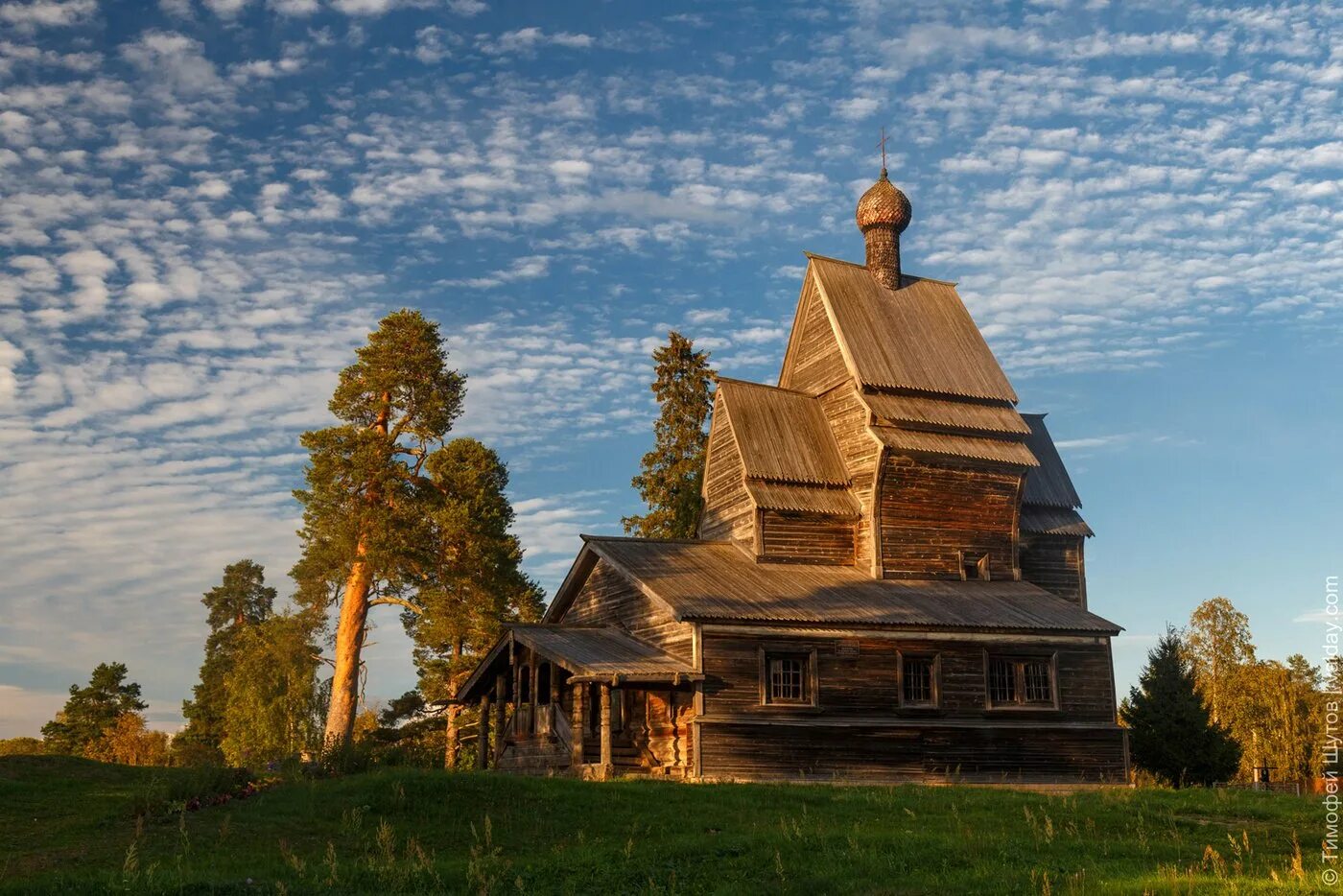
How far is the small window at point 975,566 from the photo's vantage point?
117 feet

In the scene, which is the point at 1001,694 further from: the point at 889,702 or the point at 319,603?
the point at 319,603

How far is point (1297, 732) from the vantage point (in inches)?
2375

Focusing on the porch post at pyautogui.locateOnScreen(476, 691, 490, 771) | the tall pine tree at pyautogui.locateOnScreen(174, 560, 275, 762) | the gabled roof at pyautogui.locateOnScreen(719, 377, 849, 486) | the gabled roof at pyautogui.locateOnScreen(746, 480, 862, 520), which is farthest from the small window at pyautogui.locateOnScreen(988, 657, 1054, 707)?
the tall pine tree at pyautogui.locateOnScreen(174, 560, 275, 762)

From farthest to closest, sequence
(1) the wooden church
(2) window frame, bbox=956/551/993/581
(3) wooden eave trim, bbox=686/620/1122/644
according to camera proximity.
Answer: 1. (2) window frame, bbox=956/551/993/581
2. (1) the wooden church
3. (3) wooden eave trim, bbox=686/620/1122/644

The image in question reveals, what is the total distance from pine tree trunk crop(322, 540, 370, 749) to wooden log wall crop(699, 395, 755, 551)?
486 inches

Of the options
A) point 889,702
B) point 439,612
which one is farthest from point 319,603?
point 889,702

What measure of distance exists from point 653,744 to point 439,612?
14.2 metres

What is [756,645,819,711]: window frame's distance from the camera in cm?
2880

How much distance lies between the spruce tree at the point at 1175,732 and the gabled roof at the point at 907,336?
387 inches

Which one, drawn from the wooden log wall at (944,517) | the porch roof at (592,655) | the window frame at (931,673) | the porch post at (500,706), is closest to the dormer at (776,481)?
the wooden log wall at (944,517)

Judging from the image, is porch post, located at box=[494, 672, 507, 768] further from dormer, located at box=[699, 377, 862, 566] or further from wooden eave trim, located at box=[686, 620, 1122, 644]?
dormer, located at box=[699, 377, 862, 566]

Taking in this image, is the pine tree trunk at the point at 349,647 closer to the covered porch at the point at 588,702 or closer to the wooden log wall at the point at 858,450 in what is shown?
the covered porch at the point at 588,702

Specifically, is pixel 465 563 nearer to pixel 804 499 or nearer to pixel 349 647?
pixel 349 647

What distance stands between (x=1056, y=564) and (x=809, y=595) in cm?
1188
